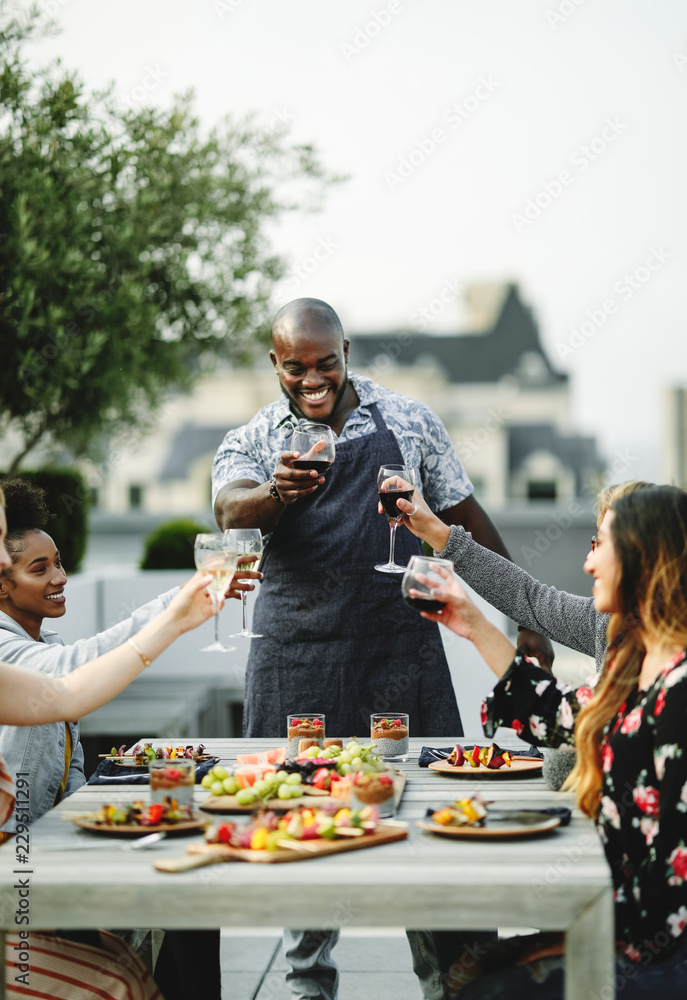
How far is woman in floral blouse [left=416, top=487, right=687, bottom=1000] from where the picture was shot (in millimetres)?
1699

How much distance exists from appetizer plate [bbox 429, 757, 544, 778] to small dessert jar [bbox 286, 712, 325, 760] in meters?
0.29

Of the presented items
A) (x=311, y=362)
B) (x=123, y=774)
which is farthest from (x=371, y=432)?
(x=123, y=774)

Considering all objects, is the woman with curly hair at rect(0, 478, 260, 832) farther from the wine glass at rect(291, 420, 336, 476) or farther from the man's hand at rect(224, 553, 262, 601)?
the wine glass at rect(291, 420, 336, 476)

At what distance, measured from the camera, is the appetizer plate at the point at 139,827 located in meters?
1.77

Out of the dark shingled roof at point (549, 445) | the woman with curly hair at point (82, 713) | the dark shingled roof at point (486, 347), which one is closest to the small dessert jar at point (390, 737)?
the woman with curly hair at point (82, 713)

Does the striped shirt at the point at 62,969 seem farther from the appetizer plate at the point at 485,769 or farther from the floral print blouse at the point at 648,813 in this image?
the floral print blouse at the point at 648,813

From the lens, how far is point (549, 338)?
176 ft

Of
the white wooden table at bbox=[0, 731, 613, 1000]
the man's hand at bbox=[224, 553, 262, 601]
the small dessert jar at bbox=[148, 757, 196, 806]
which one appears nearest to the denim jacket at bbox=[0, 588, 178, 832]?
the man's hand at bbox=[224, 553, 262, 601]

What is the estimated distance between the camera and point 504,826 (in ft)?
5.79

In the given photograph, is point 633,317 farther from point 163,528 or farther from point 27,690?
point 27,690

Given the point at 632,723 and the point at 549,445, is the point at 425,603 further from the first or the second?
the point at 549,445

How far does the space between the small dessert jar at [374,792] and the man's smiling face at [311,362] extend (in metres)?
1.36

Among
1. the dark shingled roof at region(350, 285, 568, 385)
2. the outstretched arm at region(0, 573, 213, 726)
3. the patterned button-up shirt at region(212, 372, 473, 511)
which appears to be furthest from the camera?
the dark shingled roof at region(350, 285, 568, 385)

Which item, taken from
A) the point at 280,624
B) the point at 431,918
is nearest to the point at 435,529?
the point at 280,624
